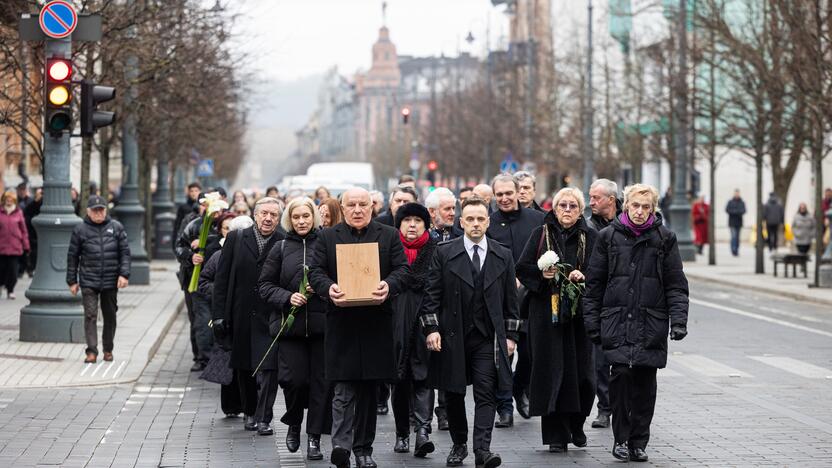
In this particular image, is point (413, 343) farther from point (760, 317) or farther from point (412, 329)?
point (760, 317)

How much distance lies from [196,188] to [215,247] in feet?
31.9

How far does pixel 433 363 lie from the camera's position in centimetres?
994

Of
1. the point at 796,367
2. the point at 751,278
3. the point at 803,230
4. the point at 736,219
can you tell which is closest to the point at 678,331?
the point at 796,367

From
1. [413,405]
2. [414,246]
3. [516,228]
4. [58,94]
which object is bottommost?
[413,405]

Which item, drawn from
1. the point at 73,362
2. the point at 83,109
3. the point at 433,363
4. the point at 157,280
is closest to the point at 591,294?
the point at 433,363

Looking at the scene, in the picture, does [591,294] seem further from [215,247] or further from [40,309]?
[40,309]

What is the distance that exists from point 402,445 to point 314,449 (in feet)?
2.19

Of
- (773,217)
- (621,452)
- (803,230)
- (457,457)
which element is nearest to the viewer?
(457,457)

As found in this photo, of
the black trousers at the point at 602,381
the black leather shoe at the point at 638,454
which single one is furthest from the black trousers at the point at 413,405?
the black trousers at the point at 602,381

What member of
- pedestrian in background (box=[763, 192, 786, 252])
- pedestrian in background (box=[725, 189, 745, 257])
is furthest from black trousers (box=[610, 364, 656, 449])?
pedestrian in background (box=[725, 189, 745, 257])

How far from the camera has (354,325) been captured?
964cm

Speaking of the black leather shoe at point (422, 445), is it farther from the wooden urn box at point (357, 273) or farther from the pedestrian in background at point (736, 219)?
the pedestrian in background at point (736, 219)

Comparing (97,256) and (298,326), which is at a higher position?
(97,256)

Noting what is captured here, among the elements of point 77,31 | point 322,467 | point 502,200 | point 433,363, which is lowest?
point 322,467
